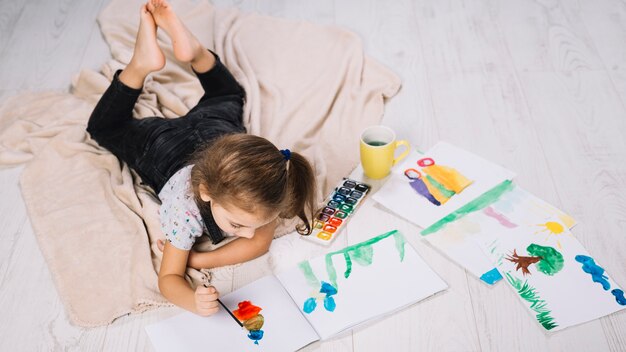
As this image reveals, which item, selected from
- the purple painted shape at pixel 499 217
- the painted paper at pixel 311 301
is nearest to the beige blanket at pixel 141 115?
the painted paper at pixel 311 301

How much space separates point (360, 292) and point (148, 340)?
0.40 meters

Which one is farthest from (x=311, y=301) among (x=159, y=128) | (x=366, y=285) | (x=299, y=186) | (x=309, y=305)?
(x=159, y=128)

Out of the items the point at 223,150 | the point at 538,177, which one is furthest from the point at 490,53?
the point at 223,150

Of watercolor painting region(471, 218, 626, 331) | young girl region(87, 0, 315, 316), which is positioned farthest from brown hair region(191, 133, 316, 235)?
watercolor painting region(471, 218, 626, 331)

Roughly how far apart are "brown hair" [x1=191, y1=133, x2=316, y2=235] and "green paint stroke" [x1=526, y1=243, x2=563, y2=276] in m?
0.51

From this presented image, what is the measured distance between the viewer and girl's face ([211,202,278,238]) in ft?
3.16

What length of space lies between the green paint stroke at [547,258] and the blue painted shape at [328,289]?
0.40 metres

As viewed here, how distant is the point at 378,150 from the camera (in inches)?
49.1

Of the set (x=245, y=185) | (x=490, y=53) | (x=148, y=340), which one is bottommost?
(x=148, y=340)

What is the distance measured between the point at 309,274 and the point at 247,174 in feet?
0.98

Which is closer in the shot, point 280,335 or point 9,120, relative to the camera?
point 280,335

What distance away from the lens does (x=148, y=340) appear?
1.04 meters

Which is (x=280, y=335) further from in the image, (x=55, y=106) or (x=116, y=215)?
(x=55, y=106)

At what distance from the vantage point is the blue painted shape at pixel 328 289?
109cm
